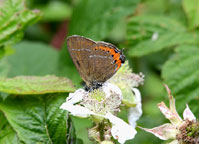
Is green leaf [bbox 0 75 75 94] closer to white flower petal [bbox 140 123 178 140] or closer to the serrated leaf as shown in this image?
white flower petal [bbox 140 123 178 140]

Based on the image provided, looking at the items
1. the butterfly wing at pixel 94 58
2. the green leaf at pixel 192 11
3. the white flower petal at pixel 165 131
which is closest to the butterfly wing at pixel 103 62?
the butterfly wing at pixel 94 58

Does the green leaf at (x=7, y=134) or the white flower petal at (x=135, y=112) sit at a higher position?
the white flower petal at (x=135, y=112)

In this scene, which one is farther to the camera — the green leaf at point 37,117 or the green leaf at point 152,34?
the green leaf at point 152,34

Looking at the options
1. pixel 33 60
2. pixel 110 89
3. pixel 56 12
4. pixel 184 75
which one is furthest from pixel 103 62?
pixel 56 12

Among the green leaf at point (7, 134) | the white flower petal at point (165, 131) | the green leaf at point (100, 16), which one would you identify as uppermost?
the green leaf at point (100, 16)

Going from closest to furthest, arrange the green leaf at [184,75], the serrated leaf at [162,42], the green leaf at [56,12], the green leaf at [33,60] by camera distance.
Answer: the green leaf at [184,75] < the serrated leaf at [162,42] < the green leaf at [33,60] < the green leaf at [56,12]

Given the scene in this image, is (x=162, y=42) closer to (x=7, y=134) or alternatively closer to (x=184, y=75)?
(x=184, y=75)

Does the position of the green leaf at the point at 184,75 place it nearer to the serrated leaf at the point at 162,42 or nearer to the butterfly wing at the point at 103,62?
the serrated leaf at the point at 162,42

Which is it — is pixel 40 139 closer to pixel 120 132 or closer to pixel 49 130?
pixel 49 130
